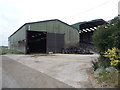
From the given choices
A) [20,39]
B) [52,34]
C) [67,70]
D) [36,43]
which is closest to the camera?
[67,70]

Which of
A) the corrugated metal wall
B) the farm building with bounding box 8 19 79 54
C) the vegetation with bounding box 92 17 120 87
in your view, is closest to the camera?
the vegetation with bounding box 92 17 120 87

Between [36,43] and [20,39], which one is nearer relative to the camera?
[20,39]

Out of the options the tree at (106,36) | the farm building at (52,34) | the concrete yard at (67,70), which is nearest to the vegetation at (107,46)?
the tree at (106,36)

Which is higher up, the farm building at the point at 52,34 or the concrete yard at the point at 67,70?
the farm building at the point at 52,34

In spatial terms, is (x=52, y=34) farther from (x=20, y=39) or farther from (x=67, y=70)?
(x=67, y=70)

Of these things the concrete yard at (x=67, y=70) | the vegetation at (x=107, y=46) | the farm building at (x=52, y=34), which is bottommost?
the concrete yard at (x=67, y=70)

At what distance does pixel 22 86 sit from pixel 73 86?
66.0 inches

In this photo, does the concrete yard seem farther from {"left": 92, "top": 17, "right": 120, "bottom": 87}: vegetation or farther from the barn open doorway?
the barn open doorway

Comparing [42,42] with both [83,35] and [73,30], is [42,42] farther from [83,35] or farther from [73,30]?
[83,35]

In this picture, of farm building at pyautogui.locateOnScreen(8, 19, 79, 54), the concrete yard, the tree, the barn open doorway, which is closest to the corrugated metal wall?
farm building at pyautogui.locateOnScreen(8, 19, 79, 54)

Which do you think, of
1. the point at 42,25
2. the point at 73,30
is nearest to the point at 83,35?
the point at 73,30

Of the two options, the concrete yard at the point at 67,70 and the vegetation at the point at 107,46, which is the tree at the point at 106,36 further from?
the concrete yard at the point at 67,70

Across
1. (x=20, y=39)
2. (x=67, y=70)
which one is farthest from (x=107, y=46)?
(x=20, y=39)

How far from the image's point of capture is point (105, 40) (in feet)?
18.4
